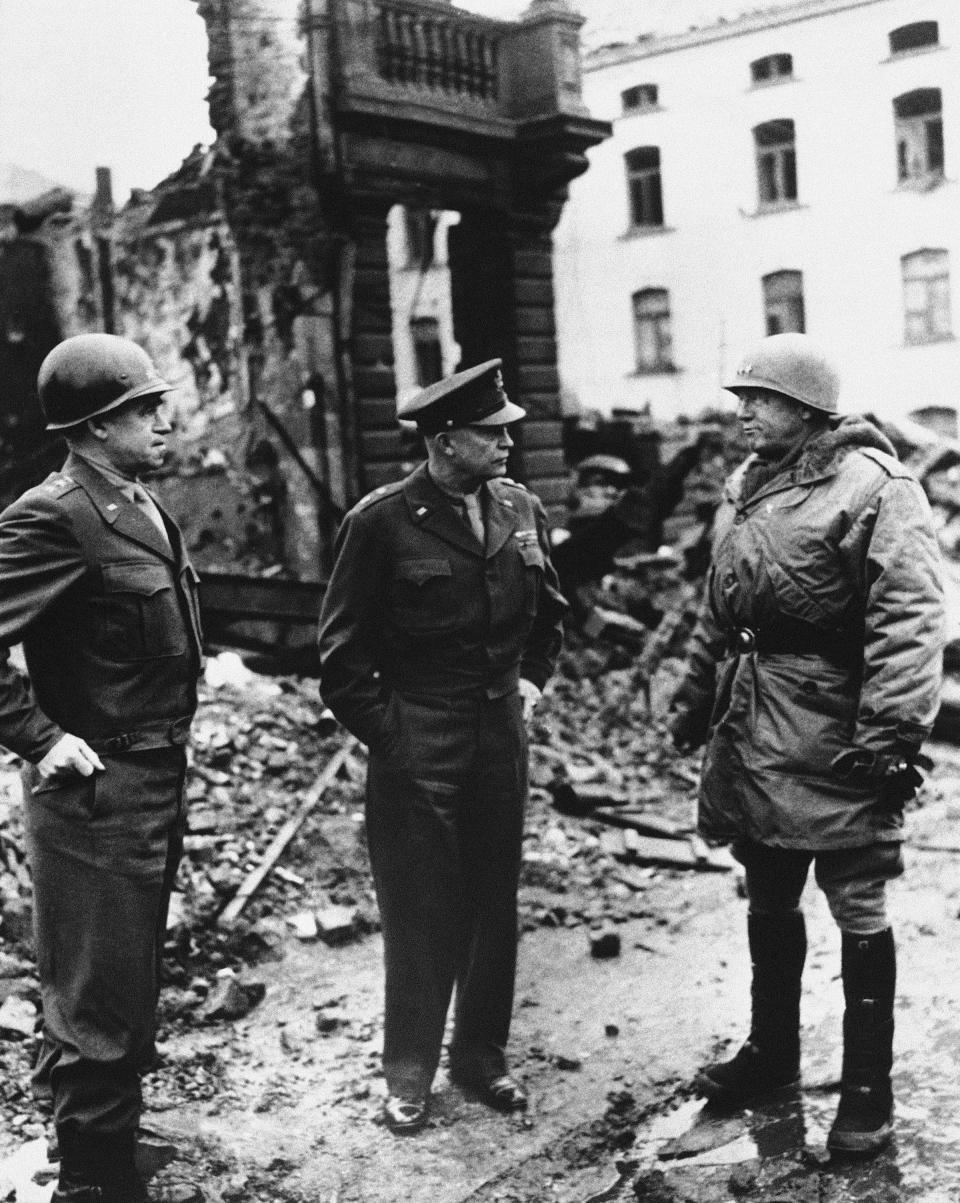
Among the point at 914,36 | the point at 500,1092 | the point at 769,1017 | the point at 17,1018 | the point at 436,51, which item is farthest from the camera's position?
the point at 914,36

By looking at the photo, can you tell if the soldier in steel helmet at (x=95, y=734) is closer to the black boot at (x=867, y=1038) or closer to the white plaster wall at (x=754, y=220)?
the black boot at (x=867, y=1038)

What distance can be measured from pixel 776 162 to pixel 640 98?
295 cm

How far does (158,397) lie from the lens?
3730 millimetres

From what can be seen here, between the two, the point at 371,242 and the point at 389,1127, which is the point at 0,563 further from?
the point at 371,242

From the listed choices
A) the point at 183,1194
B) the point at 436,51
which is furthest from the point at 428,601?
the point at 436,51

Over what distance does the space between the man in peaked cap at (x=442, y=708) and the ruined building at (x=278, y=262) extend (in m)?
9.49

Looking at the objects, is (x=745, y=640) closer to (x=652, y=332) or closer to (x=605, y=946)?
(x=605, y=946)

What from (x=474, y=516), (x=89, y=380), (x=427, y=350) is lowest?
(x=474, y=516)

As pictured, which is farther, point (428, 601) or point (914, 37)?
point (914, 37)

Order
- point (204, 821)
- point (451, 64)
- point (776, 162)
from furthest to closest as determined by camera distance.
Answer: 1. point (776, 162)
2. point (451, 64)
3. point (204, 821)

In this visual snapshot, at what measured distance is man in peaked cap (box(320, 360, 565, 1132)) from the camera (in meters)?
4.43

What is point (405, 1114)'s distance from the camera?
4.40 meters

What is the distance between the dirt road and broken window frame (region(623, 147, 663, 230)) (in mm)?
20487

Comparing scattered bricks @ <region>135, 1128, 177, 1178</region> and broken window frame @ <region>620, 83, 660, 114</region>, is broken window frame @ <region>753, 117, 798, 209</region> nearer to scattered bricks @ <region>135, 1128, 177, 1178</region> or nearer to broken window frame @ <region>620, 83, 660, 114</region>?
broken window frame @ <region>620, 83, 660, 114</region>
